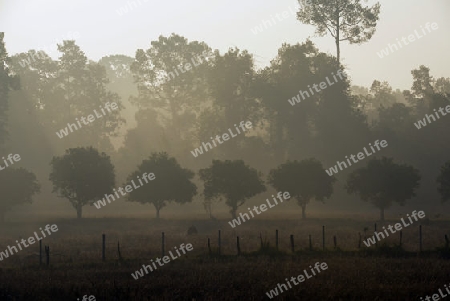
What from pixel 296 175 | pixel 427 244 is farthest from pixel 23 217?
pixel 427 244

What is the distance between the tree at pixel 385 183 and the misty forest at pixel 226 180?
178 mm

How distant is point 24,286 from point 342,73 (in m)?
86.6

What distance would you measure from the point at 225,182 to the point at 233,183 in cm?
99

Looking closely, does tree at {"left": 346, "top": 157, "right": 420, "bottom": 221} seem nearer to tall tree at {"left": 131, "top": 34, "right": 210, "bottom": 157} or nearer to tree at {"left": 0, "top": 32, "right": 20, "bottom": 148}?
tall tree at {"left": 131, "top": 34, "right": 210, "bottom": 157}

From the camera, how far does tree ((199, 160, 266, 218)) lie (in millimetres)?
68438

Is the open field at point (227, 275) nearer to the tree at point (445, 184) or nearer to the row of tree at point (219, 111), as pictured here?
the tree at point (445, 184)

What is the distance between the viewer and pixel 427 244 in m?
41.0

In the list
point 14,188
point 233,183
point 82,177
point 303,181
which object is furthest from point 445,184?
point 14,188

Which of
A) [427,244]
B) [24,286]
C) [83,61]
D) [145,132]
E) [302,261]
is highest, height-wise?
[83,61]

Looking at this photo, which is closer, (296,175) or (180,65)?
(296,175)

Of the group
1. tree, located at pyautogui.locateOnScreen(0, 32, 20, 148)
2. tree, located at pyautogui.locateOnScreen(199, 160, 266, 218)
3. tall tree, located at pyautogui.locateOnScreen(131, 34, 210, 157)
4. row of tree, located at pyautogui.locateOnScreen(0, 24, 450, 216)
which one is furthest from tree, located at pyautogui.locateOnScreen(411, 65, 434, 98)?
tree, located at pyautogui.locateOnScreen(0, 32, 20, 148)

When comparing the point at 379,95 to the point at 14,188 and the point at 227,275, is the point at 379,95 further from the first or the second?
the point at 227,275

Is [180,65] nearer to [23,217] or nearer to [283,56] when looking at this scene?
[283,56]

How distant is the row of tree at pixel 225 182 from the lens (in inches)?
2704
